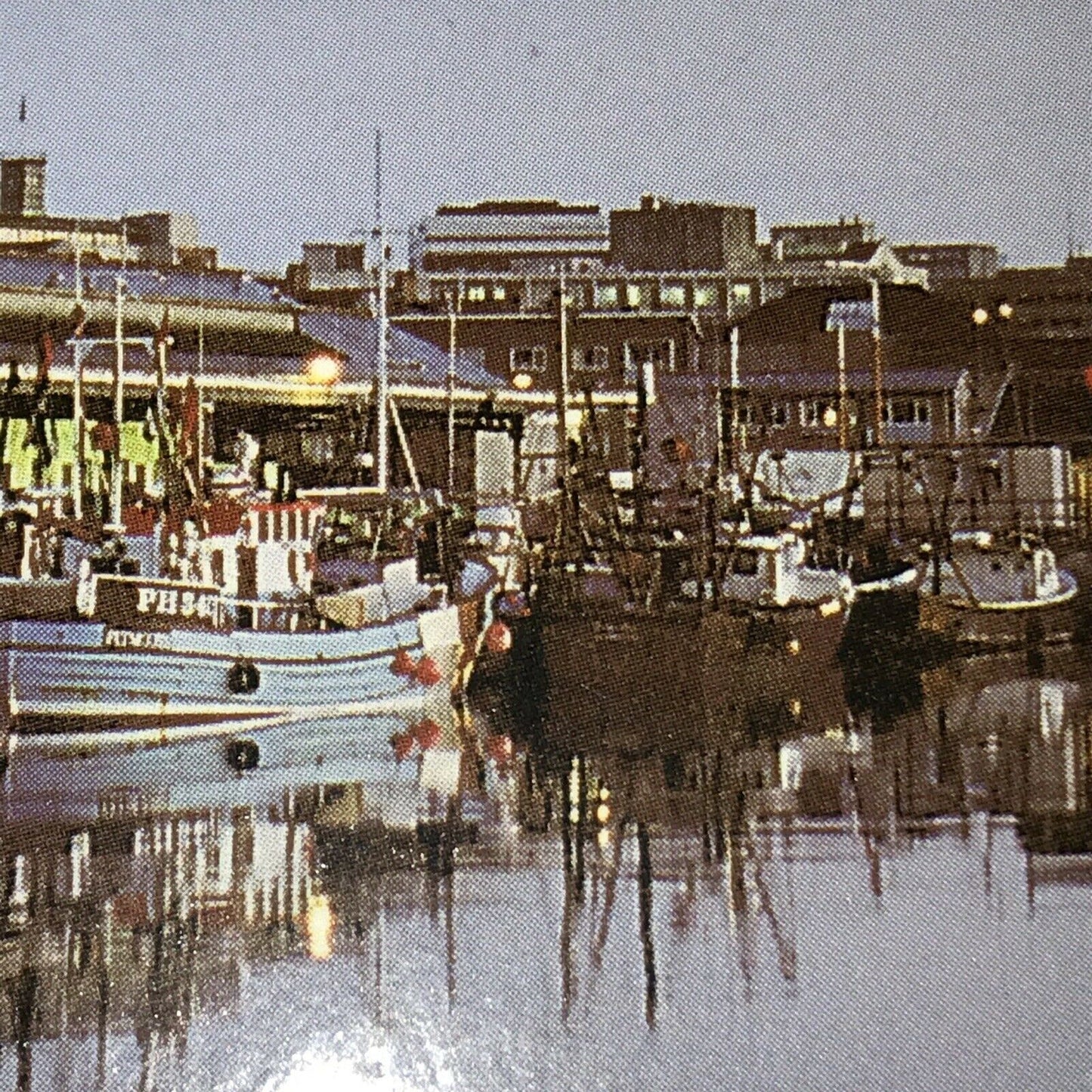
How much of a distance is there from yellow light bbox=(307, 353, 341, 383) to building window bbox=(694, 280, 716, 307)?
1.18 meters

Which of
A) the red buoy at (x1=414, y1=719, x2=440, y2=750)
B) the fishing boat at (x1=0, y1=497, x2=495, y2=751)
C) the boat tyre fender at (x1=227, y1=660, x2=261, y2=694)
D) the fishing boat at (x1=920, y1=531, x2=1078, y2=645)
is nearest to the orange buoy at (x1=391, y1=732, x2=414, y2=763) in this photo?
the red buoy at (x1=414, y1=719, x2=440, y2=750)

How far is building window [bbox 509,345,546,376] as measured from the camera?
19.6ft

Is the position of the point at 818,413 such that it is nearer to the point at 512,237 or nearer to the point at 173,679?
the point at 512,237

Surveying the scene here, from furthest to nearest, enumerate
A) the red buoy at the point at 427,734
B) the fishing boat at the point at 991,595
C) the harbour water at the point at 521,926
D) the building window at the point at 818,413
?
the building window at the point at 818,413
the fishing boat at the point at 991,595
the red buoy at the point at 427,734
the harbour water at the point at 521,926

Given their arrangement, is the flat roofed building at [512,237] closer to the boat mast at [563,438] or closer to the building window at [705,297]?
the building window at [705,297]

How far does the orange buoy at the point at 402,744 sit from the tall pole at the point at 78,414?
1073mm

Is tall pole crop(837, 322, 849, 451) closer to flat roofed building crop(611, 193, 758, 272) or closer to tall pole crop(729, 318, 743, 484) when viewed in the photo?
tall pole crop(729, 318, 743, 484)

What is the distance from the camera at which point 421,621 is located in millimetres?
5438

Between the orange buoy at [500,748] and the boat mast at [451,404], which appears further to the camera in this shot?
the boat mast at [451,404]

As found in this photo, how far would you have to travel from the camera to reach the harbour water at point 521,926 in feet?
10.0

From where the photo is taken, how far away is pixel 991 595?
275 inches

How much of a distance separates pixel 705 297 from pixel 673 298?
0.12 m

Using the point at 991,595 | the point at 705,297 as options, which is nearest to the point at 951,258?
the point at 705,297

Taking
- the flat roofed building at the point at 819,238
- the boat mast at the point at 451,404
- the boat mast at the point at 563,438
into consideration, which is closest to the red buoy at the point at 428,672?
the boat mast at the point at 451,404
